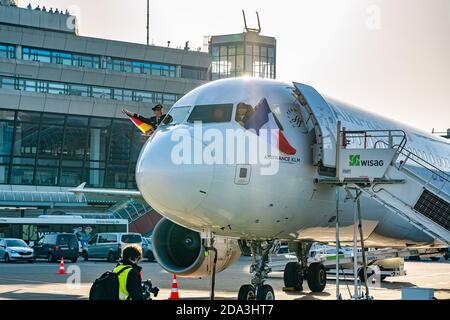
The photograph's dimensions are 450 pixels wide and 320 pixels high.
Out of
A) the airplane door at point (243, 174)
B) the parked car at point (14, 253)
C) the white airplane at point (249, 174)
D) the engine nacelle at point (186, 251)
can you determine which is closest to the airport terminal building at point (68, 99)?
the parked car at point (14, 253)

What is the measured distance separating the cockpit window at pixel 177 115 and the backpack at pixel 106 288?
582 centimetres

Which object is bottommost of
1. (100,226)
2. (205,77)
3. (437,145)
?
(100,226)

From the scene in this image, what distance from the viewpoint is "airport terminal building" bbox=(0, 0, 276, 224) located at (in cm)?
6184

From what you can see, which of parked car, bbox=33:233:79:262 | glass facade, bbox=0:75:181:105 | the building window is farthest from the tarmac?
the building window

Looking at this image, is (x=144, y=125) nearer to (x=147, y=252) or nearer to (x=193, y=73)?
(x=147, y=252)

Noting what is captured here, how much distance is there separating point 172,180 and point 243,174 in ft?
4.38

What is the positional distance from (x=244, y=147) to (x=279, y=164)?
80 centimetres

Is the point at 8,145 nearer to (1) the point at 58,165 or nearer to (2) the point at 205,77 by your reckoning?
(1) the point at 58,165

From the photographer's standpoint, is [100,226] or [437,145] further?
[100,226]

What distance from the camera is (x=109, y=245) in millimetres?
46531

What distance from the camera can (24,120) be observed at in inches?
2425

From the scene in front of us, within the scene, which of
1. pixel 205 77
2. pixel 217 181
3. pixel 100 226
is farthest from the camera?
pixel 205 77

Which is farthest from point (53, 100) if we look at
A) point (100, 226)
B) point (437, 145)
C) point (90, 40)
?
point (437, 145)

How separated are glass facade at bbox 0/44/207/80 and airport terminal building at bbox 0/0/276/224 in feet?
0.26
